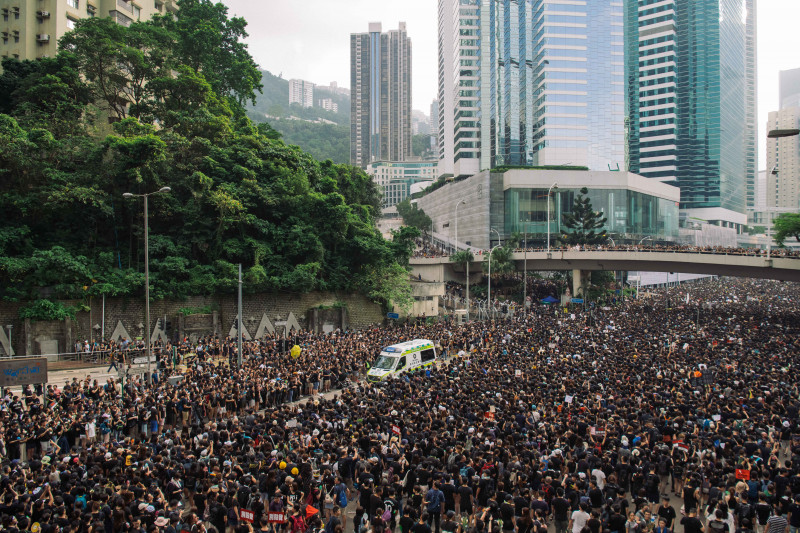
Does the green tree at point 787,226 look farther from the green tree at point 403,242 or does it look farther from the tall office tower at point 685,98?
the tall office tower at point 685,98

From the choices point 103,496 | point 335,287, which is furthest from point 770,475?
point 335,287

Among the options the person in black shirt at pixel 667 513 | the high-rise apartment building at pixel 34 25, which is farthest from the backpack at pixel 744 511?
the high-rise apartment building at pixel 34 25

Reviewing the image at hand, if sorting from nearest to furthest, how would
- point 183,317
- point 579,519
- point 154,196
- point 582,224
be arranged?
point 579,519
point 183,317
point 154,196
point 582,224

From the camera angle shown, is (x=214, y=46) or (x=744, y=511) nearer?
(x=744, y=511)

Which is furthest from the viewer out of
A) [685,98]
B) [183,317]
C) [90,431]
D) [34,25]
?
[685,98]

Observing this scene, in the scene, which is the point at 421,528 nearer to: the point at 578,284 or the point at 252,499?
the point at 252,499

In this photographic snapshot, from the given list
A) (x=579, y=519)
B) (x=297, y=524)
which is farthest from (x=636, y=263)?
(x=297, y=524)

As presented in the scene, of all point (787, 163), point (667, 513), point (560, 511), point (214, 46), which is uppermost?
point (787, 163)

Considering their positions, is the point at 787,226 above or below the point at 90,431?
above
